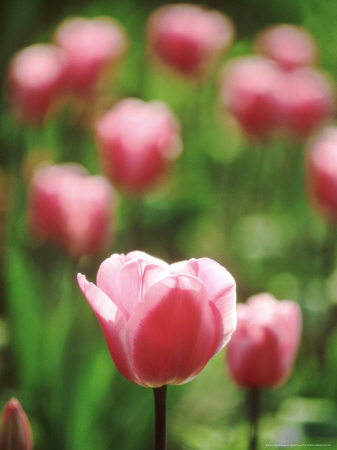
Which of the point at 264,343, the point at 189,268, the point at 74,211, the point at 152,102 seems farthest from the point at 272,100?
the point at 189,268

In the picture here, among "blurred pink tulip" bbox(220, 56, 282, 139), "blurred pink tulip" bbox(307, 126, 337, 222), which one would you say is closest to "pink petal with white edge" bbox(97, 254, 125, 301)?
"blurred pink tulip" bbox(307, 126, 337, 222)

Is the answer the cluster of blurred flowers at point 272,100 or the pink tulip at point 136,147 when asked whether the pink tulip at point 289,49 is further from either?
the pink tulip at point 136,147

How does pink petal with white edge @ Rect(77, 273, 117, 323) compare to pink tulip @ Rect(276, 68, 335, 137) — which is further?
pink tulip @ Rect(276, 68, 335, 137)

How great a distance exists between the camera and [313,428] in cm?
84

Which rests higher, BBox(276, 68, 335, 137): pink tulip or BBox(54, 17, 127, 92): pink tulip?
BBox(54, 17, 127, 92): pink tulip

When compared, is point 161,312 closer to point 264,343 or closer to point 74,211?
point 264,343

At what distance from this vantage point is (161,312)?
49 centimetres

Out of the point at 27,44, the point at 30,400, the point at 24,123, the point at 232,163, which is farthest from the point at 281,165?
the point at 30,400

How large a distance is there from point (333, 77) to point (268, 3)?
0.55 m

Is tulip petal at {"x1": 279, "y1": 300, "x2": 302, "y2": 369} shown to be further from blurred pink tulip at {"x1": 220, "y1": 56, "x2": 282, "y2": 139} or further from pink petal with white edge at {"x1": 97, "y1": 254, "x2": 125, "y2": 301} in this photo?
blurred pink tulip at {"x1": 220, "y1": 56, "x2": 282, "y2": 139}

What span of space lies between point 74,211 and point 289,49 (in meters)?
1.09

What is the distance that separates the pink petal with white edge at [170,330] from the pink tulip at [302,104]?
1115mm

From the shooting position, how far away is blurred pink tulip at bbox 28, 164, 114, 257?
114cm

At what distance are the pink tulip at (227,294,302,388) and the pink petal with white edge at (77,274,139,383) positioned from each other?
21cm
